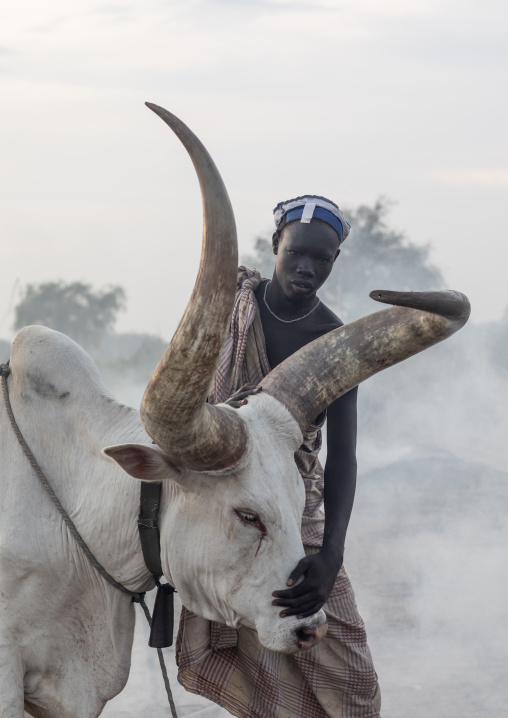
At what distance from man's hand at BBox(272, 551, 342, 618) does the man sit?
1.12 feet

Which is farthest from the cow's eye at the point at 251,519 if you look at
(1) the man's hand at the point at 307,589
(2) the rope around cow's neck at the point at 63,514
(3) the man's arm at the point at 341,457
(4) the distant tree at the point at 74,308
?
(4) the distant tree at the point at 74,308

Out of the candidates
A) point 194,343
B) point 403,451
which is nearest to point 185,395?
point 194,343

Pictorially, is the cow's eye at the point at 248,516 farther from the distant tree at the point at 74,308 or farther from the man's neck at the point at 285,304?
the distant tree at the point at 74,308

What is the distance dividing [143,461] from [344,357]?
0.71 meters

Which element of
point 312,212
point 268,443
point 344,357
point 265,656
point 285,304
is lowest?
point 265,656

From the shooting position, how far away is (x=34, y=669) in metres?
3.23

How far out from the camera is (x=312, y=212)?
10.9 ft

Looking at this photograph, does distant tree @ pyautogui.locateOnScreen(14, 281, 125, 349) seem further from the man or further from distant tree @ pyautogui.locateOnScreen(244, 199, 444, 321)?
the man

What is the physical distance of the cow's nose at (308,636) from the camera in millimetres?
2922

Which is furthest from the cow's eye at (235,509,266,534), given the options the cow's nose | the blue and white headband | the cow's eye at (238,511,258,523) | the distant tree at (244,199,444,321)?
the distant tree at (244,199,444,321)

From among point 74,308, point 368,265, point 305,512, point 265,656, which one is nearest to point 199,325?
point 305,512

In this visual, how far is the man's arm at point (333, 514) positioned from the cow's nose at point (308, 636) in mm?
50

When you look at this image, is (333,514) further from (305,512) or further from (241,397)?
(241,397)

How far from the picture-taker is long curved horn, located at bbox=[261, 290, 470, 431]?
9.97 ft
